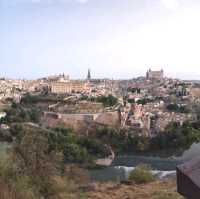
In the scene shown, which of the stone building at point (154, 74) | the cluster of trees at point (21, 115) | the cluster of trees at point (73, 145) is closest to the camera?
the cluster of trees at point (73, 145)

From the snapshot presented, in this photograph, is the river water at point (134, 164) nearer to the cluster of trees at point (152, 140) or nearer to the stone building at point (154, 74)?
the cluster of trees at point (152, 140)

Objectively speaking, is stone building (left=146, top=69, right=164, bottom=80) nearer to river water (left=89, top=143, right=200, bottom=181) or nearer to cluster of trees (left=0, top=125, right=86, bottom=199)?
river water (left=89, top=143, right=200, bottom=181)

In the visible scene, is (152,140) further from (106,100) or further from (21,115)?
(106,100)

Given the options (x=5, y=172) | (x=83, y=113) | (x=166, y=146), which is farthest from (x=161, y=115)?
(x=5, y=172)

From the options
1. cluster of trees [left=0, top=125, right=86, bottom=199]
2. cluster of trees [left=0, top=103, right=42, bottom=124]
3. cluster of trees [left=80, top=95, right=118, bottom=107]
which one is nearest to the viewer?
cluster of trees [left=0, top=125, right=86, bottom=199]

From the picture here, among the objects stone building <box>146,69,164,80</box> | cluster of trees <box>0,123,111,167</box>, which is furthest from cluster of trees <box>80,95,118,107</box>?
stone building <box>146,69,164,80</box>

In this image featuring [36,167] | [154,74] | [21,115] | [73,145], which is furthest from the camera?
[154,74]

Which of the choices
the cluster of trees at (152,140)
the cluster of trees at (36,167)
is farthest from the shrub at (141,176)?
the cluster of trees at (152,140)

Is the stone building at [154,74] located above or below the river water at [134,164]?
above

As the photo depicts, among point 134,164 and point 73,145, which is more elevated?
point 73,145

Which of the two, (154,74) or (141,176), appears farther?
(154,74)

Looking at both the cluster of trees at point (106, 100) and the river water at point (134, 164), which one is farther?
the cluster of trees at point (106, 100)

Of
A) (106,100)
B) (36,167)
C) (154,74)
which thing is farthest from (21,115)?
(154,74)

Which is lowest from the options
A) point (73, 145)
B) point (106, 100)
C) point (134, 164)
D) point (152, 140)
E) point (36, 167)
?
point (134, 164)
